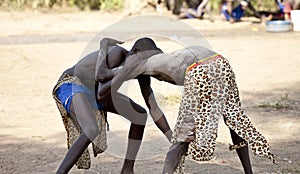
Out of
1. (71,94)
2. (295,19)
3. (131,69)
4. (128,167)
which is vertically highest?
(131,69)

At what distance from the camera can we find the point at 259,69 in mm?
10039

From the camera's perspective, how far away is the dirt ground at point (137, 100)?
5.26 metres

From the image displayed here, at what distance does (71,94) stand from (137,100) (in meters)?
3.10

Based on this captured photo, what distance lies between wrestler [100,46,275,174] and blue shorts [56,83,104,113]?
30cm

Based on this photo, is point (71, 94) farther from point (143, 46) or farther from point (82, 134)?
point (143, 46)

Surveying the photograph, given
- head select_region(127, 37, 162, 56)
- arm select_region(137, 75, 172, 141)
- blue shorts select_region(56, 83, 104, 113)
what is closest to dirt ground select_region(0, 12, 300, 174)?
arm select_region(137, 75, 172, 141)

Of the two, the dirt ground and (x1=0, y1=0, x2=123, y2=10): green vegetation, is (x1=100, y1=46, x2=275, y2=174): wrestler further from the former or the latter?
(x1=0, y1=0, x2=123, y2=10): green vegetation

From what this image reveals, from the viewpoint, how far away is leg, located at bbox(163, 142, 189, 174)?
4.14 metres

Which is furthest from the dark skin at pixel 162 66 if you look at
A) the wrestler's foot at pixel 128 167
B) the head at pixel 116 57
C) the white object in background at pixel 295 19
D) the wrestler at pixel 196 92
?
the white object in background at pixel 295 19

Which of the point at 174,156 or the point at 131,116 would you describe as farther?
the point at 131,116

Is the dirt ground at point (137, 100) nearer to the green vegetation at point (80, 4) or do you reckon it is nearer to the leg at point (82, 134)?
the leg at point (82, 134)

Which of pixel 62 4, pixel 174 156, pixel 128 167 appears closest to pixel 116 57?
pixel 174 156

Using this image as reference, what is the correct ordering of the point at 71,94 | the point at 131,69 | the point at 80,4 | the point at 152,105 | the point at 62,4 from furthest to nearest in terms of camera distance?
1. the point at 80,4
2. the point at 62,4
3. the point at 152,105
4. the point at 71,94
5. the point at 131,69

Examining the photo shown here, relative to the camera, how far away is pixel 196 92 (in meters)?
3.98
